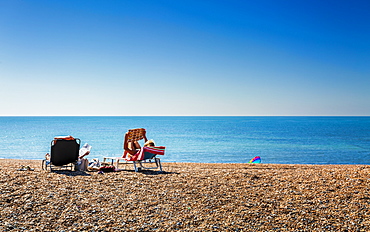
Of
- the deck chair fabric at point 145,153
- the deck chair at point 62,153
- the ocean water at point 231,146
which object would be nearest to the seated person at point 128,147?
the deck chair fabric at point 145,153

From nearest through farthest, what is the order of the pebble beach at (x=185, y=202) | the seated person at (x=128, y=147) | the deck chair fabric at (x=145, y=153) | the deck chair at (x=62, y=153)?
the pebble beach at (x=185, y=202), the deck chair at (x=62, y=153), the deck chair fabric at (x=145, y=153), the seated person at (x=128, y=147)

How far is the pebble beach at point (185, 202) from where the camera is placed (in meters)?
5.55

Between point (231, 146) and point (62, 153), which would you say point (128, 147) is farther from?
point (231, 146)

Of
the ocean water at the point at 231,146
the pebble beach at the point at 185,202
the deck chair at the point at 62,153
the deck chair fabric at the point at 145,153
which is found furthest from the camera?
the ocean water at the point at 231,146

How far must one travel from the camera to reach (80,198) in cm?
690

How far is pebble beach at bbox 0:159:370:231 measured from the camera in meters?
5.55

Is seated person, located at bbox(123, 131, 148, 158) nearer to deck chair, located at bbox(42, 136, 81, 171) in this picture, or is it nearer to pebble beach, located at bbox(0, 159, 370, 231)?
deck chair, located at bbox(42, 136, 81, 171)

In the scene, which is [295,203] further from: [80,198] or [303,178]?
[80,198]

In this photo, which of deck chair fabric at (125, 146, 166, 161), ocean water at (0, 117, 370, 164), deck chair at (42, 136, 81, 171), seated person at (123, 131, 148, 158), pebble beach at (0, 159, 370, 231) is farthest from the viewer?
ocean water at (0, 117, 370, 164)

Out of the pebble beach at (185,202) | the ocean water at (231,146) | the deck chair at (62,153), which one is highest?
the deck chair at (62,153)

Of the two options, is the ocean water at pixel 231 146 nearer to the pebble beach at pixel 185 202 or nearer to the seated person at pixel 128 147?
the seated person at pixel 128 147

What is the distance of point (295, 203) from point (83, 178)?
5.71 meters

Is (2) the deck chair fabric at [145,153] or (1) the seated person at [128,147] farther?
(1) the seated person at [128,147]

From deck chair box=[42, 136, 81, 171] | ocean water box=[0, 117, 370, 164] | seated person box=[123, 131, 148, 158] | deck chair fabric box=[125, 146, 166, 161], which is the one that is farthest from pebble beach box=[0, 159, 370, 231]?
ocean water box=[0, 117, 370, 164]
